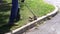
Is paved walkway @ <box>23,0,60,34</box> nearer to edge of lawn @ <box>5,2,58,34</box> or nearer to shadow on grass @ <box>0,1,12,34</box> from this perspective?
edge of lawn @ <box>5,2,58,34</box>

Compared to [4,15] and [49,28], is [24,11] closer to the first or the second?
[4,15]

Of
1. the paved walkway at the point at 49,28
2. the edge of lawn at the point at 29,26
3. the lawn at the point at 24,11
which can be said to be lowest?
the paved walkway at the point at 49,28

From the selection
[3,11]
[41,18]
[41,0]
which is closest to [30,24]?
[41,18]

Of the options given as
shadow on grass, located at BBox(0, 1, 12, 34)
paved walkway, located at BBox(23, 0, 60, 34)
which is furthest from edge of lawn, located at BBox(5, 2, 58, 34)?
shadow on grass, located at BBox(0, 1, 12, 34)

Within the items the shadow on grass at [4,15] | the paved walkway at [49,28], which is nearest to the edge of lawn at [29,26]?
the paved walkway at [49,28]

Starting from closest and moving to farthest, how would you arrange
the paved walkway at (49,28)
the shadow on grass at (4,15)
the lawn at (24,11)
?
the shadow on grass at (4,15) < the paved walkway at (49,28) < the lawn at (24,11)

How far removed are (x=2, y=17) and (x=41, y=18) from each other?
158cm

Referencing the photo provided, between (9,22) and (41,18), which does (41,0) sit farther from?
(9,22)

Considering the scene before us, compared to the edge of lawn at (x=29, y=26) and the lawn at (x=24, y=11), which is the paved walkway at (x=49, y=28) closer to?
the edge of lawn at (x=29, y=26)

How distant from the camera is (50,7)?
1003 cm

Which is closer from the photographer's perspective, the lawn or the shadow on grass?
the shadow on grass

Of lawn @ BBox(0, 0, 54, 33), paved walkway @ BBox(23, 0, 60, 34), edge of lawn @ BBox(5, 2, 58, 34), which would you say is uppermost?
lawn @ BBox(0, 0, 54, 33)

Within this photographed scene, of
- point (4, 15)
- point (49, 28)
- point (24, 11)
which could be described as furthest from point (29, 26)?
point (24, 11)

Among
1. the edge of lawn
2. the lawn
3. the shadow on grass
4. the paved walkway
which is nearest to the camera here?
the edge of lawn
